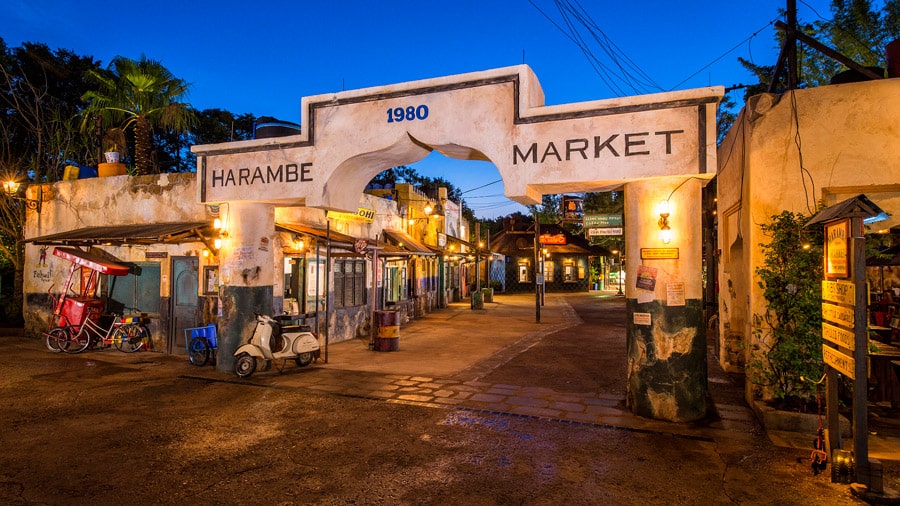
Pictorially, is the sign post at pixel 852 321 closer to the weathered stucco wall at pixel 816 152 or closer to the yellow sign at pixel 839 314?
the yellow sign at pixel 839 314

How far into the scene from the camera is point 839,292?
15.6 ft

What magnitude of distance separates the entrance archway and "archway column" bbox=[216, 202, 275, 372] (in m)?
1.12

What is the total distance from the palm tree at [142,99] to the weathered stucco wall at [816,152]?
531 inches

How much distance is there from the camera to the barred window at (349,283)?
13906mm

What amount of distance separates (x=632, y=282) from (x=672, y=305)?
583 mm

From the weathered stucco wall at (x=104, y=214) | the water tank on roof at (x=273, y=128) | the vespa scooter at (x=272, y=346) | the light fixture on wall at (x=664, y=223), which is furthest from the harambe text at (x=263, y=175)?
the light fixture on wall at (x=664, y=223)

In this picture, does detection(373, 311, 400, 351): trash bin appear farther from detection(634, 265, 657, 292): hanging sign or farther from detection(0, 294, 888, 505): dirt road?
detection(634, 265, 657, 292): hanging sign

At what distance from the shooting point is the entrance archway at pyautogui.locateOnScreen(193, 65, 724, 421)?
6.55 m

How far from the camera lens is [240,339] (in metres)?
9.41

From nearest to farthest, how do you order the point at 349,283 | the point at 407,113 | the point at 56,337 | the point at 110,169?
1. the point at 407,113
2. the point at 56,337
3. the point at 110,169
4. the point at 349,283

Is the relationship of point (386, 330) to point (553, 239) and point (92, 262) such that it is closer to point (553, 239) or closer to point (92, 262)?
point (92, 262)

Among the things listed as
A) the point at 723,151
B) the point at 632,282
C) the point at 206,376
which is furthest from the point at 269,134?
the point at 723,151

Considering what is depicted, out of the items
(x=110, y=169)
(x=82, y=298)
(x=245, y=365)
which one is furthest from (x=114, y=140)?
(x=245, y=365)

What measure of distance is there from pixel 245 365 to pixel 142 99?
873 cm
